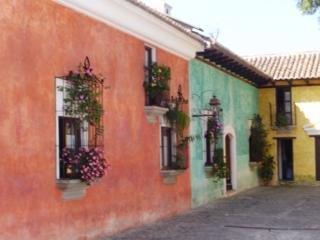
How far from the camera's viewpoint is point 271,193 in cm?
1948

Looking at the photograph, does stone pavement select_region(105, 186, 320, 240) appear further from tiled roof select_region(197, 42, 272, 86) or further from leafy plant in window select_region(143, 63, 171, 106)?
tiled roof select_region(197, 42, 272, 86)

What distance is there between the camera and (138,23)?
11.5 meters

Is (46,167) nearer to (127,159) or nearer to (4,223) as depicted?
(4,223)

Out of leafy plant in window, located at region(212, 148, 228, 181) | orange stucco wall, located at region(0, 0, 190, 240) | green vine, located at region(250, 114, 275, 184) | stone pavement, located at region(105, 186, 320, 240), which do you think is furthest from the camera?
green vine, located at region(250, 114, 275, 184)

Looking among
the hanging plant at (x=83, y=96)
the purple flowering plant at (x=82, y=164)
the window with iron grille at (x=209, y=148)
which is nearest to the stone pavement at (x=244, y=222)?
the window with iron grille at (x=209, y=148)

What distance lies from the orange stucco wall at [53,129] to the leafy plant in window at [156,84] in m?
0.26

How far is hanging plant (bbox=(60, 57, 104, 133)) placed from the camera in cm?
883

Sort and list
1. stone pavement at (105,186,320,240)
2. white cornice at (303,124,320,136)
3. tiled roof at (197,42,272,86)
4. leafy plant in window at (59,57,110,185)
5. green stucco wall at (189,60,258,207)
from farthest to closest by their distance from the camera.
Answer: white cornice at (303,124,320,136)
tiled roof at (197,42,272,86)
green stucco wall at (189,60,258,207)
stone pavement at (105,186,320,240)
leafy plant in window at (59,57,110,185)

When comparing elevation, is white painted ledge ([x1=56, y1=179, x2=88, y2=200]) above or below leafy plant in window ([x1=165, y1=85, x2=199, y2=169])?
below

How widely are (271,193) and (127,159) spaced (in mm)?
9771

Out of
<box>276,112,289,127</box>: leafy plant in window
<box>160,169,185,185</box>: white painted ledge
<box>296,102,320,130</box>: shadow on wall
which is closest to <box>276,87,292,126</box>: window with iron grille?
<box>276,112,289,127</box>: leafy plant in window

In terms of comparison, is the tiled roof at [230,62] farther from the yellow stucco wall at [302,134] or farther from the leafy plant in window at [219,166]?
the leafy plant in window at [219,166]

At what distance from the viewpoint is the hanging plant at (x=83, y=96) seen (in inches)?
348

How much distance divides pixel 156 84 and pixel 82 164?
12.5 feet
